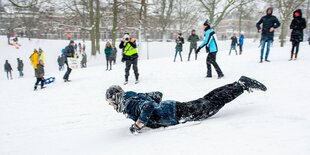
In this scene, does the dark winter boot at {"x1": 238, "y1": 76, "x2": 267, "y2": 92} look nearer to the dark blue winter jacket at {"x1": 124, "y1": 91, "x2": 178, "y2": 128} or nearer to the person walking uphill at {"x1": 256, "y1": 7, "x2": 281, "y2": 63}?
the dark blue winter jacket at {"x1": 124, "y1": 91, "x2": 178, "y2": 128}

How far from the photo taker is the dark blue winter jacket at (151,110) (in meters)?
4.09

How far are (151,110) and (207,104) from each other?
97 cm

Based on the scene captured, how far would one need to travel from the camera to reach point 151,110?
408cm

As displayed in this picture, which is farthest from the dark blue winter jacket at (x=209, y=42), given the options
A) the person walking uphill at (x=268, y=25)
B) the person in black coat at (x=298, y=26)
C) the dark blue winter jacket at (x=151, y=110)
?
the dark blue winter jacket at (x=151, y=110)

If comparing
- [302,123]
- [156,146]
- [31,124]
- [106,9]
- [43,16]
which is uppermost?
[106,9]

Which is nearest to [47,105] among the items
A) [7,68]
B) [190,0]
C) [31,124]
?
[31,124]

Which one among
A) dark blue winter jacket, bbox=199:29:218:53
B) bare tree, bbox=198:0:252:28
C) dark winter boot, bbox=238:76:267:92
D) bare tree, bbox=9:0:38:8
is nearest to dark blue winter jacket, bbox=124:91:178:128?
dark winter boot, bbox=238:76:267:92

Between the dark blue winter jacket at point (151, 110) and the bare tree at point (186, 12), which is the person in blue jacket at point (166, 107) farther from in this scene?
the bare tree at point (186, 12)

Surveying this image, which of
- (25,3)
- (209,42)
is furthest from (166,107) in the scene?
(25,3)

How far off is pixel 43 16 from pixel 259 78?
15.2 m

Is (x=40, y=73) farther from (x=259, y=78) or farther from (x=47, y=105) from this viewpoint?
(x=259, y=78)

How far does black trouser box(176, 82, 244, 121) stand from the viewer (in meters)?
4.28

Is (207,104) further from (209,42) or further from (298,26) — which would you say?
(298,26)

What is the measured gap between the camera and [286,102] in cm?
482
